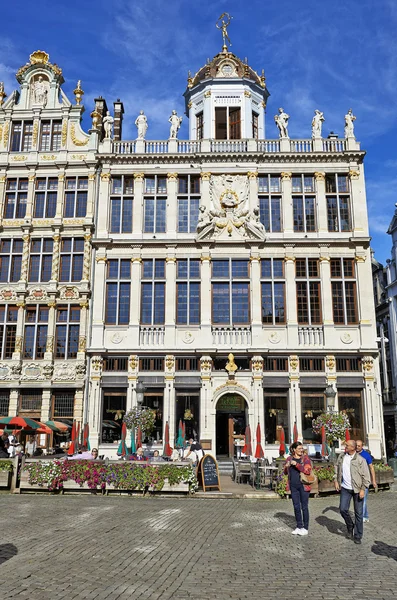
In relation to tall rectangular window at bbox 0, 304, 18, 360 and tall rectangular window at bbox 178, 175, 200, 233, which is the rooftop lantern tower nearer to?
tall rectangular window at bbox 178, 175, 200, 233

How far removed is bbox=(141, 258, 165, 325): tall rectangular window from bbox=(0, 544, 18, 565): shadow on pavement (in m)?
21.3

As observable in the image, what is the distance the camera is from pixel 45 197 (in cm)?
3375

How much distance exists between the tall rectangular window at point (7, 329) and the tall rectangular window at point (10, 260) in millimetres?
1835

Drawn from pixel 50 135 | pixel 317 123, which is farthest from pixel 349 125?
pixel 50 135

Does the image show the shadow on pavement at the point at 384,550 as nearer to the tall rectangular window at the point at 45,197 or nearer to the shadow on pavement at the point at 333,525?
the shadow on pavement at the point at 333,525

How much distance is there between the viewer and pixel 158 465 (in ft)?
59.4

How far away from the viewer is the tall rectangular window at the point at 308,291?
102 feet

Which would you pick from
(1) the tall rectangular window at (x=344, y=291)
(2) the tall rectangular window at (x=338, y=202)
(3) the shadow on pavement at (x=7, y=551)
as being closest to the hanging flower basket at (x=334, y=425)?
(1) the tall rectangular window at (x=344, y=291)

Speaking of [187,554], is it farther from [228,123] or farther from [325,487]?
[228,123]

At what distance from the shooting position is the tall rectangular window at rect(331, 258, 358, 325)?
31.0m

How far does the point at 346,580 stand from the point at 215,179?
27.5m

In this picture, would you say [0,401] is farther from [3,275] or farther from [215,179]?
[215,179]

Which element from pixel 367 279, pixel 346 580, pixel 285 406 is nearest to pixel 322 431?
pixel 285 406

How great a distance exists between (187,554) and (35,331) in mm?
23986
